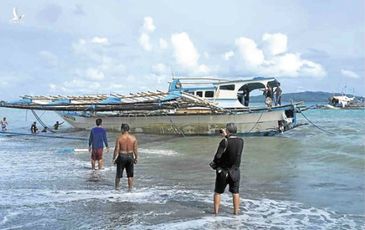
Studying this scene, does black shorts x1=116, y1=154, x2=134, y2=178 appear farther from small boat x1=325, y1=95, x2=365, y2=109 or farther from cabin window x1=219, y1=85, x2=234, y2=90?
small boat x1=325, y1=95, x2=365, y2=109

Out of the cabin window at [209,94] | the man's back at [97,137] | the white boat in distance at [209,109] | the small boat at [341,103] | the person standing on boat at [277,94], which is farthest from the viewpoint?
the small boat at [341,103]

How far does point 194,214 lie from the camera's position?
8312 millimetres

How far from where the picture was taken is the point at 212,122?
92.5 feet

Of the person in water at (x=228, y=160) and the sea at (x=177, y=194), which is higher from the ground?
the person in water at (x=228, y=160)

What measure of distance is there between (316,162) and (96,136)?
8.65 meters

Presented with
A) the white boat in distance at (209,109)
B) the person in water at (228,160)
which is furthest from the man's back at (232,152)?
the white boat in distance at (209,109)

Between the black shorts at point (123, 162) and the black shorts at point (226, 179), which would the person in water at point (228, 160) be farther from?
the black shorts at point (123, 162)

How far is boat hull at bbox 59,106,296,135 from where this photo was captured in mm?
27109

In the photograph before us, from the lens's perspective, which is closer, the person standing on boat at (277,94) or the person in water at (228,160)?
the person in water at (228,160)

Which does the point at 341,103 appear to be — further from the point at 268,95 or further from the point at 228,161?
the point at 228,161

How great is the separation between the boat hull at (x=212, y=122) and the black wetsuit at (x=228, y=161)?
1906cm

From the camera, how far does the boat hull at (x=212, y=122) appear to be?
1067 inches

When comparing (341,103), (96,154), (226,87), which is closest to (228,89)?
(226,87)

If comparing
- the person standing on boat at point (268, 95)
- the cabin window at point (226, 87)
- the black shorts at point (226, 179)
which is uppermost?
the cabin window at point (226, 87)
